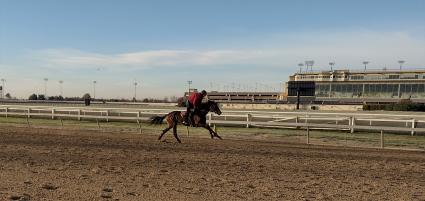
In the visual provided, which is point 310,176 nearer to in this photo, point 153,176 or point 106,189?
point 153,176

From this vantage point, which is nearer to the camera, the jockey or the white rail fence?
the jockey

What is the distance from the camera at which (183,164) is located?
10.4 meters

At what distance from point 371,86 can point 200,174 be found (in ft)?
332

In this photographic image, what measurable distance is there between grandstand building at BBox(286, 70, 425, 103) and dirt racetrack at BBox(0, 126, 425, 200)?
8238 cm

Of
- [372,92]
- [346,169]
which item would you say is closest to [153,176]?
[346,169]

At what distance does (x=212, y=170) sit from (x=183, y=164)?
1.04 meters

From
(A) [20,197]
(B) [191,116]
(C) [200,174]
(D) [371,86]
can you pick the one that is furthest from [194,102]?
(D) [371,86]

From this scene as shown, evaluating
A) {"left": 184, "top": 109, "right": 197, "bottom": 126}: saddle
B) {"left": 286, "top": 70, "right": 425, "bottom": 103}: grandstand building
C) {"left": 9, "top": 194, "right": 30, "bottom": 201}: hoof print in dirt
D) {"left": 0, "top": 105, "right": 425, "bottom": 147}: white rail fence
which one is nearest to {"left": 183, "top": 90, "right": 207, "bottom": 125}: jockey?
{"left": 184, "top": 109, "right": 197, "bottom": 126}: saddle

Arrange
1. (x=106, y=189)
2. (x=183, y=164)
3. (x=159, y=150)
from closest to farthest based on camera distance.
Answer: (x=106, y=189) → (x=183, y=164) → (x=159, y=150)

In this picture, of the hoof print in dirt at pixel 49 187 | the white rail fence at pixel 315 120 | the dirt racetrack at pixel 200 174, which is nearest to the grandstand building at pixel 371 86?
the white rail fence at pixel 315 120

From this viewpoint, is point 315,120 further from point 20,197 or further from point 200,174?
point 20,197

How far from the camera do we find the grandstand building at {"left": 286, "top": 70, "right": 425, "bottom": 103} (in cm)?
9600

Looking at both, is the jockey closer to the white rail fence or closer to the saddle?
the saddle

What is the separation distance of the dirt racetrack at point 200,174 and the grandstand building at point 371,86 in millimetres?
82378
